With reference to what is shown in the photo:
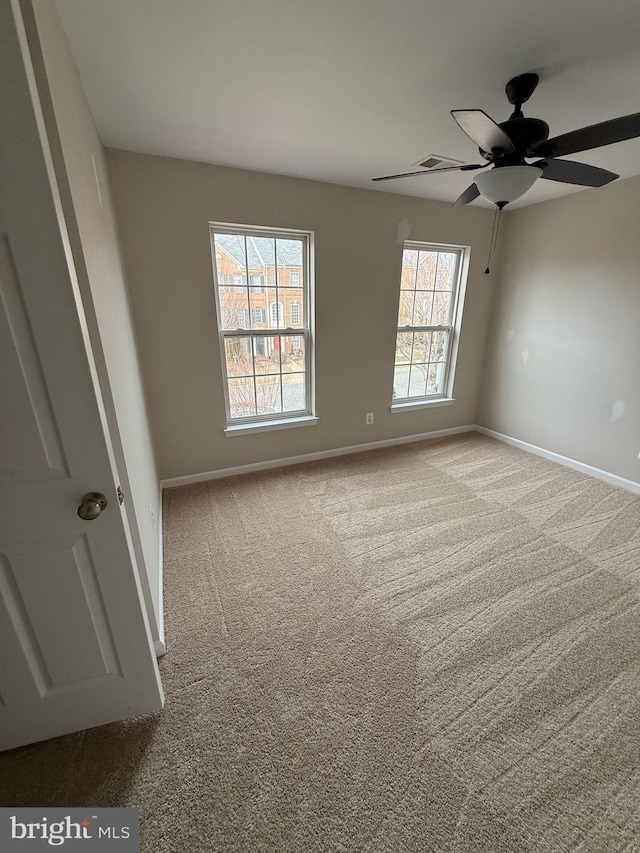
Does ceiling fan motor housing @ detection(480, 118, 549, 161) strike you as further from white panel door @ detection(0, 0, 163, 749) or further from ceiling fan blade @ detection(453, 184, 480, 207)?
white panel door @ detection(0, 0, 163, 749)

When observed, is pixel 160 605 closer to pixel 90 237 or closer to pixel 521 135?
pixel 90 237

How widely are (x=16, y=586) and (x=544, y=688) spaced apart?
198 centimetres

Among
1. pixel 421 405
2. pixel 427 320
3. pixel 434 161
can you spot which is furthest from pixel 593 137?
pixel 421 405

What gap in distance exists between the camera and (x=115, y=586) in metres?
1.08

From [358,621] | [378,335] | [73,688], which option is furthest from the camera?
[378,335]

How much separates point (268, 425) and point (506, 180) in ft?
7.72

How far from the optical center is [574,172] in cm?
161

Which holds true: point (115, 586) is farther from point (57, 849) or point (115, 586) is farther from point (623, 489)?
point (623, 489)

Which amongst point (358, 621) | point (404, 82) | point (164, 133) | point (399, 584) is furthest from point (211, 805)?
point (164, 133)

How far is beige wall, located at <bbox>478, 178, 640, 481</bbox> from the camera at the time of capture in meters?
2.75

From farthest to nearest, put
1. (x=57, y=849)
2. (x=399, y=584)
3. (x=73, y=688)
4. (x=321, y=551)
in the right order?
(x=321, y=551) < (x=399, y=584) < (x=73, y=688) < (x=57, y=849)

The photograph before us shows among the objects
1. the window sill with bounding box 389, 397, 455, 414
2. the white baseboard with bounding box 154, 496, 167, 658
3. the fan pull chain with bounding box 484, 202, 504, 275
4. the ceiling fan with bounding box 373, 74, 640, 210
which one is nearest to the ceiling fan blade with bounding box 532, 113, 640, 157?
the ceiling fan with bounding box 373, 74, 640, 210

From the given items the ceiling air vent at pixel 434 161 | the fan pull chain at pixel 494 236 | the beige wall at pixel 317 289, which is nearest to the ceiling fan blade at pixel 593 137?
the ceiling air vent at pixel 434 161

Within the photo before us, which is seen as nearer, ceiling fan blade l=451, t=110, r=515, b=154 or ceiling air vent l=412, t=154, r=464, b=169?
ceiling fan blade l=451, t=110, r=515, b=154
